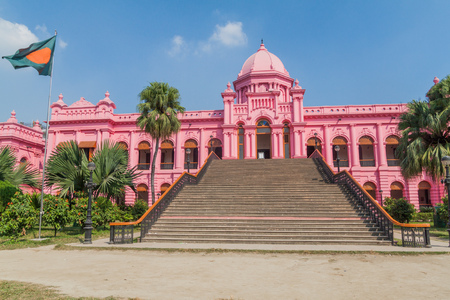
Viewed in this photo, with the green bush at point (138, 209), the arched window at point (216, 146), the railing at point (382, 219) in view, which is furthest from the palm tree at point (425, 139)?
the arched window at point (216, 146)

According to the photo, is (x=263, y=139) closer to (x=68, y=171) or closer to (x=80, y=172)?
(x=80, y=172)

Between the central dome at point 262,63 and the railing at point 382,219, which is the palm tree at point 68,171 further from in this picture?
the central dome at point 262,63

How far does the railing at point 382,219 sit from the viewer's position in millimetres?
10945

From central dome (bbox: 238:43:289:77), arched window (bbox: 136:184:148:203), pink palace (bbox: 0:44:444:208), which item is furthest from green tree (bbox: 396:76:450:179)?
arched window (bbox: 136:184:148:203)

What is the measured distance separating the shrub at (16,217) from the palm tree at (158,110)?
33.4 feet

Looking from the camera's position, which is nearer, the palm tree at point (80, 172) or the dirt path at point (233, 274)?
the dirt path at point (233, 274)

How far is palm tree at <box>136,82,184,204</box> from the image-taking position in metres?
22.8

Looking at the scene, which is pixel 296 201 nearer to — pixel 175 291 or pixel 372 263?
pixel 372 263

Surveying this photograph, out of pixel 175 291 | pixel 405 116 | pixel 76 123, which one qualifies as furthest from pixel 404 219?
pixel 76 123

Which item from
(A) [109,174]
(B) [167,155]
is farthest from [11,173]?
(B) [167,155]

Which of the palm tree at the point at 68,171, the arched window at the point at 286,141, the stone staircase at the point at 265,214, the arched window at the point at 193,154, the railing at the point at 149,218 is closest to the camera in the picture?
the railing at the point at 149,218

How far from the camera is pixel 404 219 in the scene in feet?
61.5

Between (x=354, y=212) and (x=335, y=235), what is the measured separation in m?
2.46

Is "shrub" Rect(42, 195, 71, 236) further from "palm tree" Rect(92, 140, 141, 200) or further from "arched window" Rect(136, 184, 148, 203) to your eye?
"arched window" Rect(136, 184, 148, 203)
